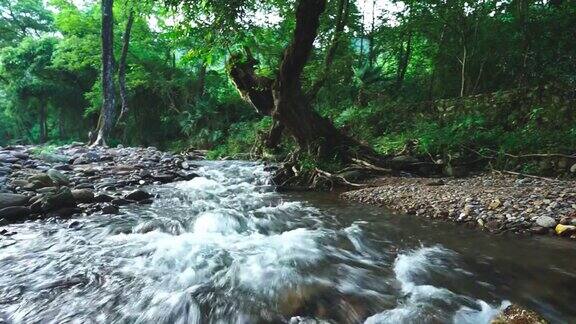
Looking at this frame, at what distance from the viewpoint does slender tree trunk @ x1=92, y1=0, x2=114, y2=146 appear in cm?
1396

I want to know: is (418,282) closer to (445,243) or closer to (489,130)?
(445,243)

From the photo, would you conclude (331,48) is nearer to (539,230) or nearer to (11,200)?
(539,230)

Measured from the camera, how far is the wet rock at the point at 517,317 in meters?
2.21

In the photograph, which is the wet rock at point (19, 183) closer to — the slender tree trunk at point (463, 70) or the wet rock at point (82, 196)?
the wet rock at point (82, 196)

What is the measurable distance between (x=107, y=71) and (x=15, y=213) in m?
11.2

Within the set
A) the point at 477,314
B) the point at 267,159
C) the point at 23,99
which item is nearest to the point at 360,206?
the point at 477,314

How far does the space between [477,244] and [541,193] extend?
1661 millimetres

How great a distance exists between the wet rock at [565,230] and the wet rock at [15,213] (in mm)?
6511

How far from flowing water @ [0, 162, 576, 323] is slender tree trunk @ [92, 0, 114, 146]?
36.5 feet

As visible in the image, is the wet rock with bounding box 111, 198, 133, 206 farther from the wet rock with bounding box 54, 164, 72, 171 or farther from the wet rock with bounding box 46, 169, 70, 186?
the wet rock with bounding box 54, 164, 72, 171

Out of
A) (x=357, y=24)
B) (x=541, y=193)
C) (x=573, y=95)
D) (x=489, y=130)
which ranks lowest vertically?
(x=541, y=193)

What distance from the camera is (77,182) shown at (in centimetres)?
691

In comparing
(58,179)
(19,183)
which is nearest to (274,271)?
(58,179)

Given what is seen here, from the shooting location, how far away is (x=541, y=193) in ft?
15.5
